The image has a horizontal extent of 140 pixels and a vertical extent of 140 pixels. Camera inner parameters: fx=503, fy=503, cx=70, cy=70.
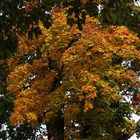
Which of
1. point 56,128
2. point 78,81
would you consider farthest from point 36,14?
point 56,128

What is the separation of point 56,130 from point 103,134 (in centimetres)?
262

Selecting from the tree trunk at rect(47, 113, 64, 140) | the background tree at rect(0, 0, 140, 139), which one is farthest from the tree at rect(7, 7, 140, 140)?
the background tree at rect(0, 0, 140, 139)

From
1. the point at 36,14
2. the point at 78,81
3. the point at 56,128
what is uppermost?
the point at 78,81

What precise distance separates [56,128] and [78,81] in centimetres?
304

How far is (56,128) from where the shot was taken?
26969mm

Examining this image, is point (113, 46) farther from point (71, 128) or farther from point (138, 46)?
point (71, 128)

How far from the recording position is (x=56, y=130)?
88.1 ft

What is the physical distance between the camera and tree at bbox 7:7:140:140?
2566 cm

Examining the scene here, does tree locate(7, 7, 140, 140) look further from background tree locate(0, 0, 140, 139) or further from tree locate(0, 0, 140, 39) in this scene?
tree locate(0, 0, 140, 39)

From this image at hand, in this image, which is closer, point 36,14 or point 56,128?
point 36,14

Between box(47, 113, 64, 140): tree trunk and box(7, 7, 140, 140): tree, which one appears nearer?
box(7, 7, 140, 140): tree

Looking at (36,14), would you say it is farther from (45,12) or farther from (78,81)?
(78,81)

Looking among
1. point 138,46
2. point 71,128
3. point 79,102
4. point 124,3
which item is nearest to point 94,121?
point 79,102

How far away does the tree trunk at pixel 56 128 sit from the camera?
26.8 m
